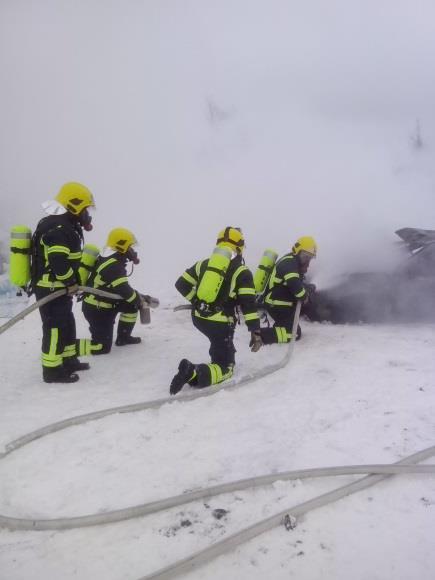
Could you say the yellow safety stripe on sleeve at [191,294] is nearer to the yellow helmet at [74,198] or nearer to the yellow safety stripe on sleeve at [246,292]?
the yellow safety stripe on sleeve at [246,292]

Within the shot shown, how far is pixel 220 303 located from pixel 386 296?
2754 mm

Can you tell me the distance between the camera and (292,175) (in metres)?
16.1

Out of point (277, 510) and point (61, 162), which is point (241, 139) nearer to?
point (61, 162)

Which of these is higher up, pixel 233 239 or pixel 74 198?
pixel 74 198

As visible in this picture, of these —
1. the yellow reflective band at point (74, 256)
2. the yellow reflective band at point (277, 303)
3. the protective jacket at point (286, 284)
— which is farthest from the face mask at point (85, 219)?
the yellow reflective band at point (277, 303)

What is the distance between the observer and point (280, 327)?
5977mm

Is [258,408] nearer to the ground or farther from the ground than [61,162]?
nearer to the ground

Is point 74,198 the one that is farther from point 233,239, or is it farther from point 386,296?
point 386,296

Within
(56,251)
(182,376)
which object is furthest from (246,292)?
(56,251)

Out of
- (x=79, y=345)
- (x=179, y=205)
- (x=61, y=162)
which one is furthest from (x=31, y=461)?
(x=61, y=162)

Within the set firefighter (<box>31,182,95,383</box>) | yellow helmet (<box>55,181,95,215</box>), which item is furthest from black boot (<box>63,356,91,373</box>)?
yellow helmet (<box>55,181,95,215</box>)

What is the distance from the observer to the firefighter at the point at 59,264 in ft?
14.7

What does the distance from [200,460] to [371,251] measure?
544 centimetres

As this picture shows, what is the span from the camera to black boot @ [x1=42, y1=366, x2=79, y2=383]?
4.75m
